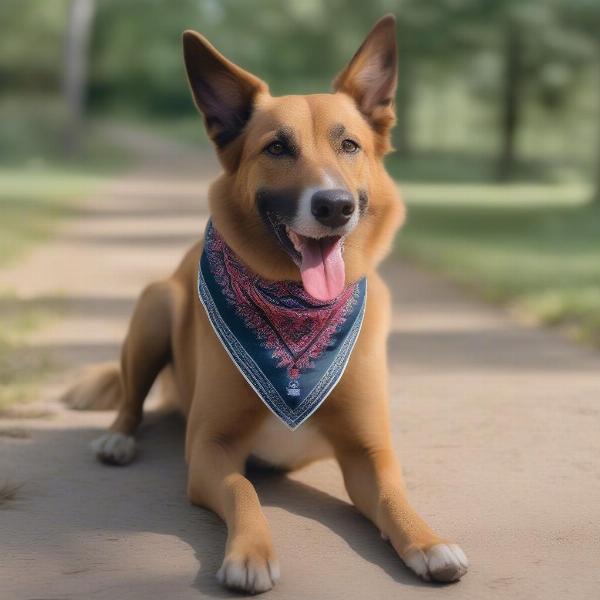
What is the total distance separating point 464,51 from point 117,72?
3790 cm

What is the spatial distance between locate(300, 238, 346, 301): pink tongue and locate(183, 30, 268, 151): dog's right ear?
64 cm

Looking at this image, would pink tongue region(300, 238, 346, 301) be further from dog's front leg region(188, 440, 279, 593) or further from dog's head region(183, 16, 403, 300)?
dog's front leg region(188, 440, 279, 593)

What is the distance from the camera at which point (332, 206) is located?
363 cm

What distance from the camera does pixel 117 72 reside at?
5484 cm

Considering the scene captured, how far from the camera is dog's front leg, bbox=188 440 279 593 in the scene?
3.12m

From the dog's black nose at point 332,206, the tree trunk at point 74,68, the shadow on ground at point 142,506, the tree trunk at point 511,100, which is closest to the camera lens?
the shadow on ground at point 142,506

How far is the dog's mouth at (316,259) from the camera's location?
3863mm

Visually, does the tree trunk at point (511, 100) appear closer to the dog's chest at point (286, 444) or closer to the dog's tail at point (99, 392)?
the dog's tail at point (99, 392)

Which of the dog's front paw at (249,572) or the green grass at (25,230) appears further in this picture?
the green grass at (25,230)

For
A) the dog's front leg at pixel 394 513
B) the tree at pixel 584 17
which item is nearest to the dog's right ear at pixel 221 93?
the dog's front leg at pixel 394 513

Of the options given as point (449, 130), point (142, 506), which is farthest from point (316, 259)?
point (449, 130)

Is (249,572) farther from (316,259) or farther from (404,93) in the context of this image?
(404,93)

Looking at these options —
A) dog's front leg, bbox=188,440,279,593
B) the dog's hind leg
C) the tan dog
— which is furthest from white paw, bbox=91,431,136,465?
dog's front leg, bbox=188,440,279,593

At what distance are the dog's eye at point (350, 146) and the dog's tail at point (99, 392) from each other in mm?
2089
